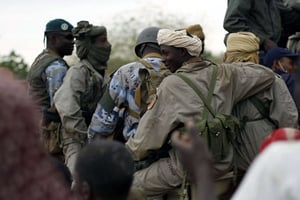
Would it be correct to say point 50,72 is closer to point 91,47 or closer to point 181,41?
point 91,47

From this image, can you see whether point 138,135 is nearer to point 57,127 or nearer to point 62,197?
point 57,127

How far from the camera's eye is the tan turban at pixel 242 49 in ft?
24.0

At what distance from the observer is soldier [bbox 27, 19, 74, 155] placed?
790 centimetres

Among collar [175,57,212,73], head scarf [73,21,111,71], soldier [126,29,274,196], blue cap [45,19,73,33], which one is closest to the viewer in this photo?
soldier [126,29,274,196]

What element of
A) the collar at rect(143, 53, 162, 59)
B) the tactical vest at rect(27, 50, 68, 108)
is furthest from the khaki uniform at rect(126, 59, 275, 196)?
the tactical vest at rect(27, 50, 68, 108)

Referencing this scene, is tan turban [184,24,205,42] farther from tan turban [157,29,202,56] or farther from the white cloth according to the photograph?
the white cloth

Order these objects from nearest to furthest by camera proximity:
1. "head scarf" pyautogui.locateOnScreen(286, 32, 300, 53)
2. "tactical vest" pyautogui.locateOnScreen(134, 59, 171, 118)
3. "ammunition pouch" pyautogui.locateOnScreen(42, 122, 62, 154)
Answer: "tactical vest" pyautogui.locateOnScreen(134, 59, 171, 118) < "ammunition pouch" pyautogui.locateOnScreen(42, 122, 62, 154) < "head scarf" pyautogui.locateOnScreen(286, 32, 300, 53)

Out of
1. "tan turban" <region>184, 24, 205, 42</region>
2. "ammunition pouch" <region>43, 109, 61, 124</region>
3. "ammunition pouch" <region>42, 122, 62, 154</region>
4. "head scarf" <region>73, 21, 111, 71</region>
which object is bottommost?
"ammunition pouch" <region>42, 122, 62, 154</region>

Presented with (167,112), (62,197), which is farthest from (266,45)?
(62,197)

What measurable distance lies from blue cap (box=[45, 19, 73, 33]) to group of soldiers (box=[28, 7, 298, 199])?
502 millimetres

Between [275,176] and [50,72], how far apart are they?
5.60 metres

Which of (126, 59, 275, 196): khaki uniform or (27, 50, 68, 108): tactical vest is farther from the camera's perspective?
(27, 50, 68, 108): tactical vest

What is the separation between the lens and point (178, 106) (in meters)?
6.35

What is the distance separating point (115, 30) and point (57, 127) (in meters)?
15.0
